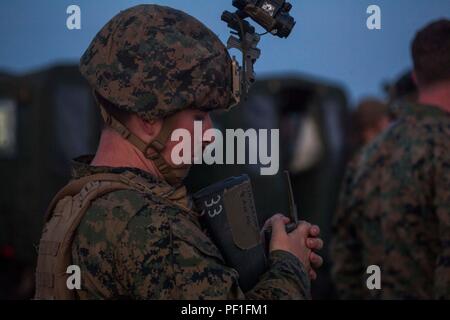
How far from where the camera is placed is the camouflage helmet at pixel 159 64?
2.92 m

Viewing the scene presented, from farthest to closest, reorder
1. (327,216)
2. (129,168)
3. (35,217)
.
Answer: (327,216) → (35,217) → (129,168)

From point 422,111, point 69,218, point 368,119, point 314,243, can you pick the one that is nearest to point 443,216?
point 422,111

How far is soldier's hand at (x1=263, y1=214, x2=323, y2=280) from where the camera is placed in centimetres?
300

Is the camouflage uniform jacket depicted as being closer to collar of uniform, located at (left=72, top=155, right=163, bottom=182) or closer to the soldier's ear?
collar of uniform, located at (left=72, top=155, right=163, bottom=182)

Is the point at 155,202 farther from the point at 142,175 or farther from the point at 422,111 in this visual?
the point at 422,111

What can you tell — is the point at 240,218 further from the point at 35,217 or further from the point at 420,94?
the point at 35,217

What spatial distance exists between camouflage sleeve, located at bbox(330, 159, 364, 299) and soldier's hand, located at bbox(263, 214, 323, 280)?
95.3 inches

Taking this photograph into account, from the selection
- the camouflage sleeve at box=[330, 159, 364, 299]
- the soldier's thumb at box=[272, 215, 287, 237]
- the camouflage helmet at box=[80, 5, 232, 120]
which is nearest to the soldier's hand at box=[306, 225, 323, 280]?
the soldier's thumb at box=[272, 215, 287, 237]

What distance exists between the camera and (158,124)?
299 cm

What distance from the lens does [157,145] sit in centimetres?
297

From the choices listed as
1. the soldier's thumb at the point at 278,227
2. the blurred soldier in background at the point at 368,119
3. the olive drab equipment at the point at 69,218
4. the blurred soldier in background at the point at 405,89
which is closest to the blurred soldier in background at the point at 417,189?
the blurred soldier in background at the point at 405,89

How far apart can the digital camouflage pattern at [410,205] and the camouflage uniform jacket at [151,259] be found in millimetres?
1963

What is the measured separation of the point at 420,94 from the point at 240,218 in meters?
2.31

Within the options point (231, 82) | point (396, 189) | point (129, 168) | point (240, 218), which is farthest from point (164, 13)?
point (396, 189)
